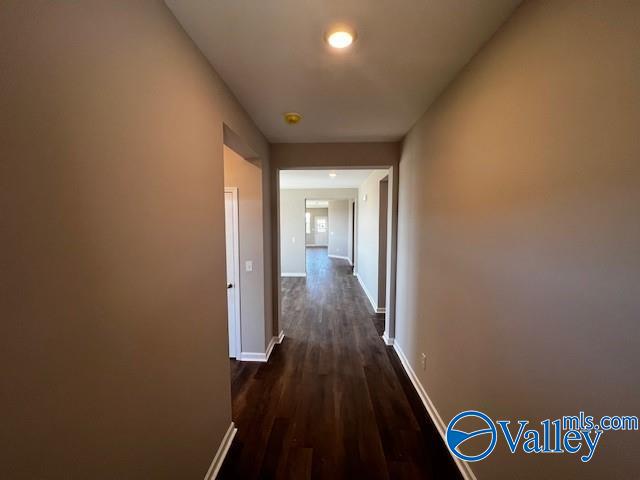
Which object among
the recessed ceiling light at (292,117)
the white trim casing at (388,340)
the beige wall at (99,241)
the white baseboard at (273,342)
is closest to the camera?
the beige wall at (99,241)

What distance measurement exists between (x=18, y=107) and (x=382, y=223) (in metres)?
4.23

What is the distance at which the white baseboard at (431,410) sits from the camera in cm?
152

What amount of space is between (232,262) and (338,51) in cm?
218

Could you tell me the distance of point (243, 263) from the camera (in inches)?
111

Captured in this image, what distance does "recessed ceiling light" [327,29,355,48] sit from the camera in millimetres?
1225

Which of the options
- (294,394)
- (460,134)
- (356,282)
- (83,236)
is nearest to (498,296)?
(460,134)

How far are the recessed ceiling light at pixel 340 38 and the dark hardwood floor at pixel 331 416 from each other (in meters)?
2.44

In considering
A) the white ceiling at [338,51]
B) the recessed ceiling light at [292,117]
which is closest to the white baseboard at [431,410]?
the white ceiling at [338,51]

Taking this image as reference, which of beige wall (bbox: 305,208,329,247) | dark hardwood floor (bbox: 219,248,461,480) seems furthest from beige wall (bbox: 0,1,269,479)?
beige wall (bbox: 305,208,329,247)

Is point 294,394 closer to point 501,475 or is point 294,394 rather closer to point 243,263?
point 243,263

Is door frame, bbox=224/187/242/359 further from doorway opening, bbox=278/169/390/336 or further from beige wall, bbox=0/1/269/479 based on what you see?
beige wall, bbox=0/1/269/479

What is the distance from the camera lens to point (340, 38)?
4.10 feet
